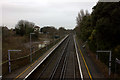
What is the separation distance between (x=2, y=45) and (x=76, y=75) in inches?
405

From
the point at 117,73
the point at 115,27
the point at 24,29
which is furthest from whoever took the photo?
the point at 24,29

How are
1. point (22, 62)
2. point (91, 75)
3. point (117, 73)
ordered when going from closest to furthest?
point (117, 73), point (91, 75), point (22, 62)

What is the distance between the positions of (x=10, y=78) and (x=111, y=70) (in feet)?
27.3

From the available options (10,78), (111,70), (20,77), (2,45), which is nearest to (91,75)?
(111,70)

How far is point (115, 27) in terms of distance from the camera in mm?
5543

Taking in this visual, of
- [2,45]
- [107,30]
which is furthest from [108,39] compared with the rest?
[2,45]

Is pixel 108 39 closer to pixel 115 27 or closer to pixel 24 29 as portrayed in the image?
pixel 115 27

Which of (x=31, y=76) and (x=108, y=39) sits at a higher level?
(x=108, y=39)

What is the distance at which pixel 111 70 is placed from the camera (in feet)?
33.9

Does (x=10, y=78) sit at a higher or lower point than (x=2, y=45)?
lower

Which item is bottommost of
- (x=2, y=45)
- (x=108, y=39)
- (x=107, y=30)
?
(x=2, y=45)

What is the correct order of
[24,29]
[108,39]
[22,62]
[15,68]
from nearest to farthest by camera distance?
[108,39] → [15,68] → [22,62] → [24,29]

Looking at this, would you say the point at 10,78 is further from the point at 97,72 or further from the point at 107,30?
the point at 107,30

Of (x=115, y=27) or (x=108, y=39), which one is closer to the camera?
(x=115, y=27)
